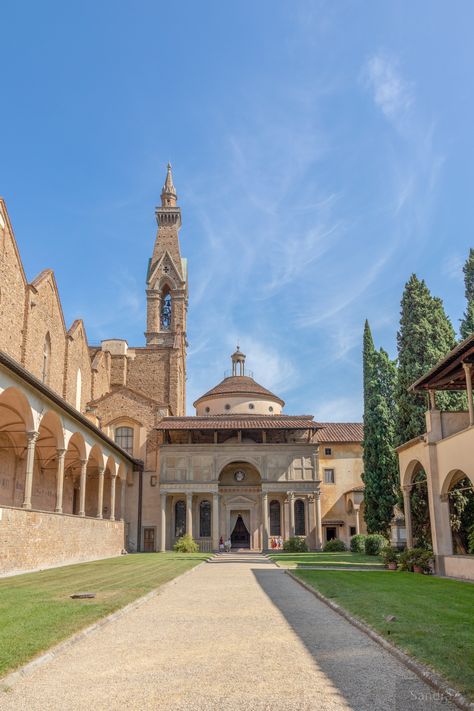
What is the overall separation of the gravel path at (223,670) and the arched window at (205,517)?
3367 cm

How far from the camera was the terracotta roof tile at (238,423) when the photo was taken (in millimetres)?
41969

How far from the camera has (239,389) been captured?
5094 cm

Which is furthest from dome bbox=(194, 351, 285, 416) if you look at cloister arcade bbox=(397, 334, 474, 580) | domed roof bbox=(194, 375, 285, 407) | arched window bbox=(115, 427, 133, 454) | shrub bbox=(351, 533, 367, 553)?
cloister arcade bbox=(397, 334, 474, 580)

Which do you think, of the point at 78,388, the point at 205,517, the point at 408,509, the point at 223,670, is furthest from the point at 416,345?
the point at 78,388

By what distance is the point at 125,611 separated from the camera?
10.2 metres

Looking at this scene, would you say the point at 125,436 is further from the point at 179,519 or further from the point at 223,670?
the point at 223,670

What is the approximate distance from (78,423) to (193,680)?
22.5 meters

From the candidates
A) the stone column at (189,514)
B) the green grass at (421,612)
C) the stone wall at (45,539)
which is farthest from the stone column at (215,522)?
the green grass at (421,612)

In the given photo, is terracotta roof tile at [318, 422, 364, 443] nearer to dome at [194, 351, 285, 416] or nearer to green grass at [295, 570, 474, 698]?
dome at [194, 351, 285, 416]

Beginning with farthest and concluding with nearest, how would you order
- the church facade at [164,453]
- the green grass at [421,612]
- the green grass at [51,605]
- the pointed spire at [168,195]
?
1. the pointed spire at [168,195]
2. the church facade at [164,453]
3. the green grass at [51,605]
4. the green grass at [421,612]

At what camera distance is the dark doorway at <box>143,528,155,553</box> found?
42.0 metres

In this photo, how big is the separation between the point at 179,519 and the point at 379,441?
15.7m

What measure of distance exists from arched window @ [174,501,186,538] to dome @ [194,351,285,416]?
9.57m

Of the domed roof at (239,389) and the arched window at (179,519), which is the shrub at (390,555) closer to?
the arched window at (179,519)
